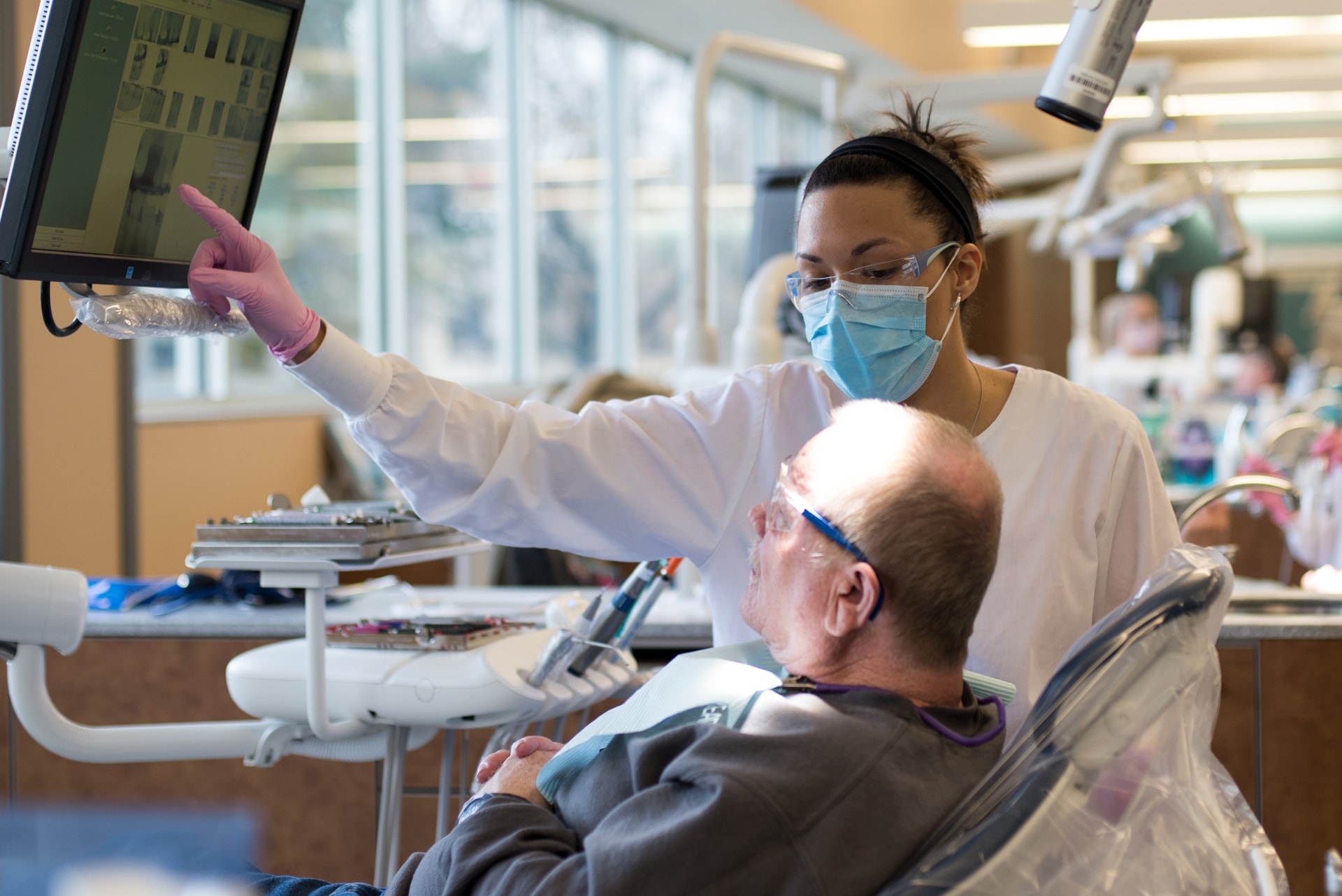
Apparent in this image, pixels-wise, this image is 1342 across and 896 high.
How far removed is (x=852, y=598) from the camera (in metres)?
1.21

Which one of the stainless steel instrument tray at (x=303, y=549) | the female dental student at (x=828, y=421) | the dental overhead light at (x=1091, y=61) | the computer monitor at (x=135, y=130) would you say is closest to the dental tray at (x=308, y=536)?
the stainless steel instrument tray at (x=303, y=549)

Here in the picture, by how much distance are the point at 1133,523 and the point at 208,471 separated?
377 cm

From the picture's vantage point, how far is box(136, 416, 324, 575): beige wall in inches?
170

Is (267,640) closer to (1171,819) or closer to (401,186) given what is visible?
(1171,819)

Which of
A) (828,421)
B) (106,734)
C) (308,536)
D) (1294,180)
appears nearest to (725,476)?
(828,421)

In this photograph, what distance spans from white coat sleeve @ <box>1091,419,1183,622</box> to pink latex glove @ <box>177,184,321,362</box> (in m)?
0.97

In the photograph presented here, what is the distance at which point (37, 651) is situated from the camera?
5.36 ft

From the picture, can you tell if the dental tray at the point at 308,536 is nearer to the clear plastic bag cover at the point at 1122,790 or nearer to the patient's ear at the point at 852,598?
the patient's ear at the point at 852,598

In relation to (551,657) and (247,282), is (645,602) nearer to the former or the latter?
(551,657)

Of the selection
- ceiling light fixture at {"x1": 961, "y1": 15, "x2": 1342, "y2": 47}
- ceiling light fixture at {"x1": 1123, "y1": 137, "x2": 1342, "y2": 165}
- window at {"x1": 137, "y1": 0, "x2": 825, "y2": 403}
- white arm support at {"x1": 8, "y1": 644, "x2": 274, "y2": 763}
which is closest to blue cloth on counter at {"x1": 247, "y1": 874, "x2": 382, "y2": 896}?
white arm support at {"x1": 8, "y1": 644, "x2": 274, "y2": 763}

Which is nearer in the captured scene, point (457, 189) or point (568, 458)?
point (568, 458)

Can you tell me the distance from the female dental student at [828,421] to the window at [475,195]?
279 centimetres

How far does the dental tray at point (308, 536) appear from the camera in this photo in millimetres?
1676

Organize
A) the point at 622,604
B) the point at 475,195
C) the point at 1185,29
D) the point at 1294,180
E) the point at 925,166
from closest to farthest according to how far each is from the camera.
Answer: the point at 925,166
the point at 622,604
the point at 1185,29
the point at 475,195
the point at 1294,180
